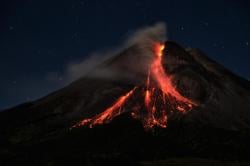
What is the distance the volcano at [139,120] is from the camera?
2544 inches

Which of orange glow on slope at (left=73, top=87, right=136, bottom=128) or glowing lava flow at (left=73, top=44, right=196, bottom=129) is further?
glowing lava flow at (left=73, top=44, right=196, bottom=129)

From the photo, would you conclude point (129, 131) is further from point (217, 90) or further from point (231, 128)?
point (217, 90)

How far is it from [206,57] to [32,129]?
3394 inches

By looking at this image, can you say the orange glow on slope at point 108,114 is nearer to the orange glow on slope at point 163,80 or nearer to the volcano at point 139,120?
the volcano at point 139,120

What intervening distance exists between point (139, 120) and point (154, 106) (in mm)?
9851

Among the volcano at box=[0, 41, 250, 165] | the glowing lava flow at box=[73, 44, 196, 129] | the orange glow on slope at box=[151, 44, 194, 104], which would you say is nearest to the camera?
the volcano at box=[0, 41, 250, 165]

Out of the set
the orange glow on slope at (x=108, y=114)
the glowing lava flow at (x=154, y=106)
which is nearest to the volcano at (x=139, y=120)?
the glowing lava flow at (x=154, y=106)

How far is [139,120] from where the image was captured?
8488 cm

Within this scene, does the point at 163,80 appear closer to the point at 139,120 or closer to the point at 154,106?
the point at 154,106

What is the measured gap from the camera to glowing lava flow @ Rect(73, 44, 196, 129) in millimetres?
86062

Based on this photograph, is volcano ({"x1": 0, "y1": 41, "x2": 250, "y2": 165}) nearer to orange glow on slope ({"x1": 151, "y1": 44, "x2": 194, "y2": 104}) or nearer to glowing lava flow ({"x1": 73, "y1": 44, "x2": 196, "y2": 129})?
glowing lava flow ({"x1": 73, "y1": 44, "x2": 196, "y2": 129})

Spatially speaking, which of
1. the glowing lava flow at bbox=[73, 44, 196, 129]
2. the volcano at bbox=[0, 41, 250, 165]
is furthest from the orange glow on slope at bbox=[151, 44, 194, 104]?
the volcano at bbox=[0, 41, 250, 165]

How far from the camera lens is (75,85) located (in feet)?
408

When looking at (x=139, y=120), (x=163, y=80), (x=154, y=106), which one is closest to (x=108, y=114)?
(x=139, y=120)
